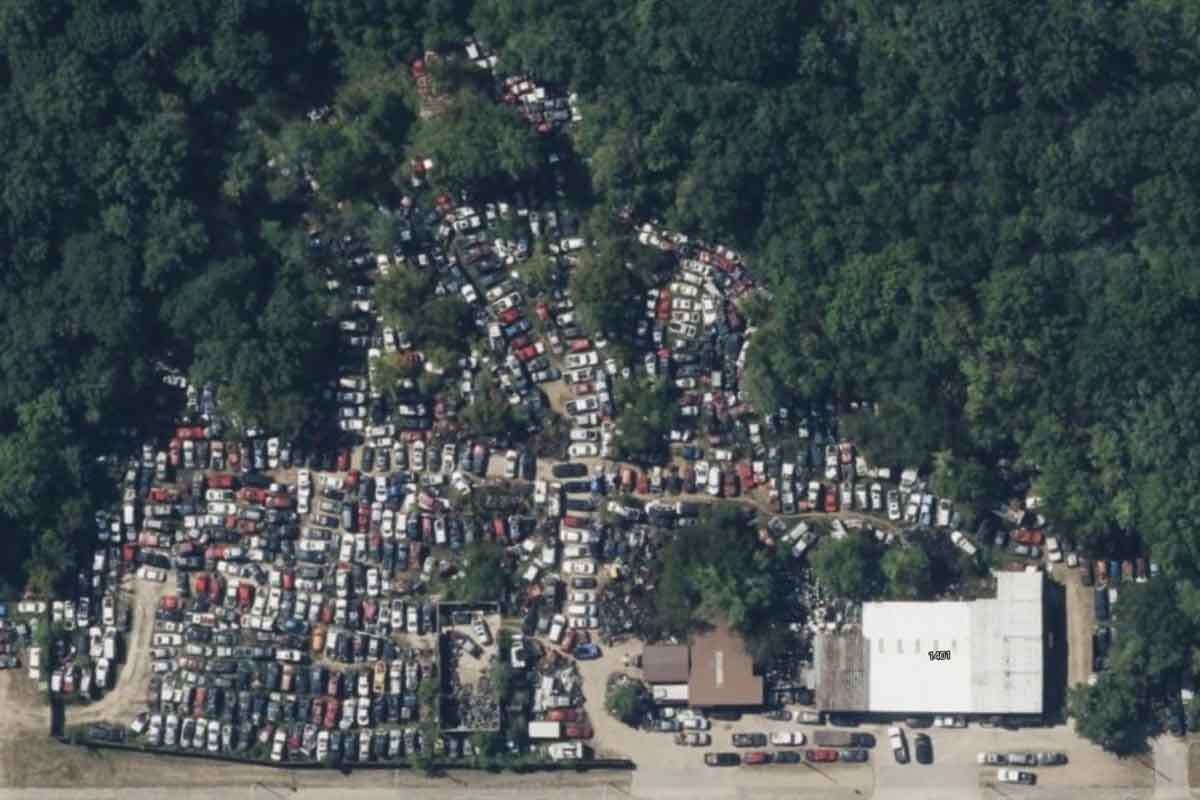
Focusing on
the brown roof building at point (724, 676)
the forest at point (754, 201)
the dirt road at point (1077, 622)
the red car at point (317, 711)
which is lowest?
the red car at point (317, 711)

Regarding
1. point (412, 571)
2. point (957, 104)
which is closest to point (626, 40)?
point (957, 104)

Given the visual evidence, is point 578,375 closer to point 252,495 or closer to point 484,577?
point 484,577

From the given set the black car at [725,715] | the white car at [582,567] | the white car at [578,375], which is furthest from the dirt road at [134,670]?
the black car at [725,715]

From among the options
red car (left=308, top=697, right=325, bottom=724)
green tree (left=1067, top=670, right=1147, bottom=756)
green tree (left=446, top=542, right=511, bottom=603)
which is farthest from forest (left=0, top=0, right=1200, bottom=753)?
red car (left=308, top=697, right=325, bottom=724)

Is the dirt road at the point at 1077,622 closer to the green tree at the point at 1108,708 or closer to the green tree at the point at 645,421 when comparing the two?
the green tree at the point at 1108,708

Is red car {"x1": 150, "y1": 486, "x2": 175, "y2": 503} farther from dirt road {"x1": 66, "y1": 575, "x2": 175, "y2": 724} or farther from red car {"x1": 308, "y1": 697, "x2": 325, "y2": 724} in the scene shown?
red car {"x1": 308, "y1": 697, "x2": 325, "y2": 724}

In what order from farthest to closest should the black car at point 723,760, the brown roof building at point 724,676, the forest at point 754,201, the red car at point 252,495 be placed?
the red car at point 252,495
the black car at point 723,760
the brown roof building at point 724,676
the forest at point 754,201
